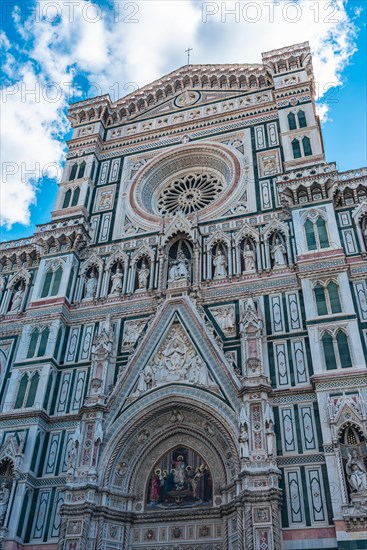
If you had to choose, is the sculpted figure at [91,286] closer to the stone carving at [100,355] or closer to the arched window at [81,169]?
the stone carving at [100,355]

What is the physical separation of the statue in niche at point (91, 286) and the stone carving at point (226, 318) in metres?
4.32

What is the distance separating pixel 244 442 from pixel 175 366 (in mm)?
3226

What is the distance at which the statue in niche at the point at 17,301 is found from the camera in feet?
64.0

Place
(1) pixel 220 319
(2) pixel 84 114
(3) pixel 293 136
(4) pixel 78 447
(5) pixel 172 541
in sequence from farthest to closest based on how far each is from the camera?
1. (2) pixel 84 114
2. (3) pixel 293 136
3. (1) pixel 220 319
4. (4) pixel 78 447
5. (5) pixel 172 541

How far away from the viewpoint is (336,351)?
14477 millimetres

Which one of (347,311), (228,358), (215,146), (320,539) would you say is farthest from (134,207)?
(320,539)

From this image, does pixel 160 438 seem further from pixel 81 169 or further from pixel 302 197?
pixel 81 169

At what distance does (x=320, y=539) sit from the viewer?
12.2 meters

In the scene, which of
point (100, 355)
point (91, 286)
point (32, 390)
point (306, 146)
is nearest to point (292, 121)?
point (306, 146)

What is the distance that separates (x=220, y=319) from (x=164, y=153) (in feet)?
28.1

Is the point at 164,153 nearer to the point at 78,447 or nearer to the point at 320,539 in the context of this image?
the point at 78,447

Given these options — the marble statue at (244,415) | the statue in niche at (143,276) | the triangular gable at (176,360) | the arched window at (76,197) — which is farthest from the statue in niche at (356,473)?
the arched window at (76,197)

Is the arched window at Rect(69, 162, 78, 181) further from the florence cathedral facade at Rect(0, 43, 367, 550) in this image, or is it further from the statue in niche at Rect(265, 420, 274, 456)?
the statue in niche at Rect(265, 420, 274, 456)

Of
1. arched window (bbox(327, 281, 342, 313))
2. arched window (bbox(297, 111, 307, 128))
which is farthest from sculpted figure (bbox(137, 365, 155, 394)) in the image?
arched window (bbox(297, 111, 307, 128))
